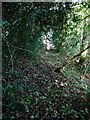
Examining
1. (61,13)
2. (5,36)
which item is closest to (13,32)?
(5,36)

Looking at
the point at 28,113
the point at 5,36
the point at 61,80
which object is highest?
the point at 5,36

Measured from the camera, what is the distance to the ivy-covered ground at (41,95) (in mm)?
3922

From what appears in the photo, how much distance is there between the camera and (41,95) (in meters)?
4.50

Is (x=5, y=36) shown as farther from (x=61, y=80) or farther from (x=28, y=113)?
(x=61, y=80)

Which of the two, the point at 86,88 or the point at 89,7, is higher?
the point at 89,7

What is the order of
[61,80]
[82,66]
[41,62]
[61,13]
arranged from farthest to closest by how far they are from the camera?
[82,66] < [41,62] < [61,80] < [61,13]

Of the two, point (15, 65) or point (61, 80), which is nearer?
point (15, 65)

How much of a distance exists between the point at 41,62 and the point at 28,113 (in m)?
2.11

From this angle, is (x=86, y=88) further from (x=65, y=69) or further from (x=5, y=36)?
(x=5, y=36)

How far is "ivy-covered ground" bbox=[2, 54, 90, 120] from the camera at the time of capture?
12.9 ft

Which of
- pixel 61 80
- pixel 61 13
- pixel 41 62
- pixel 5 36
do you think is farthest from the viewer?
pixel 41 62

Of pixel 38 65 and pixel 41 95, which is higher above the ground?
pixel 38 65

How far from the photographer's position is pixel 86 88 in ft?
17.9

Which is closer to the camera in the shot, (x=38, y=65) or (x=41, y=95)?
(x=41, y=95)
